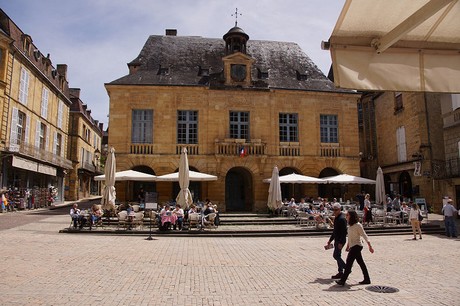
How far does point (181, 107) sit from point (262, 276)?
16784 millimetres

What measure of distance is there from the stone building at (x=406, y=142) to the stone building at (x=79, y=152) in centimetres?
2912

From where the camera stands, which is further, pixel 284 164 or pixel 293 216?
pixel 284 164

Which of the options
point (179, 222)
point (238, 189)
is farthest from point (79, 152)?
point (179, 222)

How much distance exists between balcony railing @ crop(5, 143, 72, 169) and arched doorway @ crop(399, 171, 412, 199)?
2734 cm

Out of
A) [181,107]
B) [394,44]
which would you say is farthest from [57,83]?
[394,44]

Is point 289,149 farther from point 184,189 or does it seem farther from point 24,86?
point 24,86

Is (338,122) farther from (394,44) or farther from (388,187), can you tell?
(394,44)

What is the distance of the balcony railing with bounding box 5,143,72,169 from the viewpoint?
23.5 meters

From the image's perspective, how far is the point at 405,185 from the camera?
27422 millimetres

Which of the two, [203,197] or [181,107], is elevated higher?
[181,107]

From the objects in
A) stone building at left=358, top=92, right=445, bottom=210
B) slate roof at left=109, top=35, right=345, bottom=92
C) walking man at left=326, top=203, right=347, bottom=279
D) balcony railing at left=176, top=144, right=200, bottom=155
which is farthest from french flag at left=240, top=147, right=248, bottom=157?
walking man at left=326, top=203, right=347, bottom=279

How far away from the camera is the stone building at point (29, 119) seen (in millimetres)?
22984

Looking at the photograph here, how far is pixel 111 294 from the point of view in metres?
5.78

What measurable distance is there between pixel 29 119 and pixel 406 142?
2780cm
